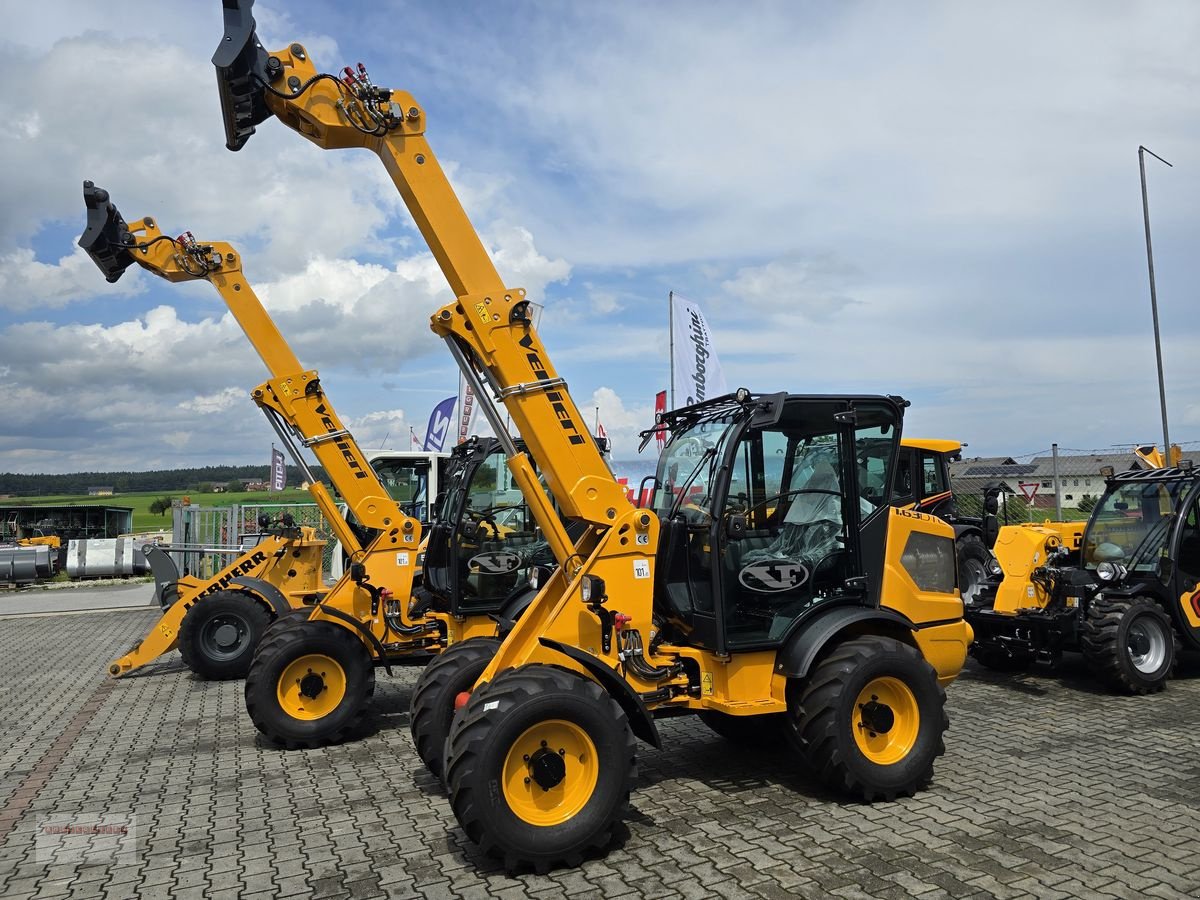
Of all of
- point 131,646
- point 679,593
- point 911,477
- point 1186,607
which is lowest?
point 131,646

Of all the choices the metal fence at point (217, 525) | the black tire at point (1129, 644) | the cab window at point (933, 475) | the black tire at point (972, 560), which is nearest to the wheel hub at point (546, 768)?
the black tire at point (1129, 644)

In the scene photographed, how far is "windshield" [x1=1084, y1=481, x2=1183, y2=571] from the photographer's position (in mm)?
8672

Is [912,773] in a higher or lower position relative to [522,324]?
lower

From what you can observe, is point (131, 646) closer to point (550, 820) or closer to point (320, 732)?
point (320, 732)

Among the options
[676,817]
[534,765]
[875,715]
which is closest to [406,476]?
[676,817]

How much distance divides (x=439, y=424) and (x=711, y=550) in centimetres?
1409

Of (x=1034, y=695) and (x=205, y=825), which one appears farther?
(x=1034, y=695)

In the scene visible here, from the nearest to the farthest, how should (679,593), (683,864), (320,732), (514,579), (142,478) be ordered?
(683,864) < (679,593) < (320,732) < (514,579) < (142,478)

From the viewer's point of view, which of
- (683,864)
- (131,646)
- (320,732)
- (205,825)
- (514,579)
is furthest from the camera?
(131,646)

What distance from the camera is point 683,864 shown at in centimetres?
438

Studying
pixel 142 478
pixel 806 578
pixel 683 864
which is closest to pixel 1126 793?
pixel 806 578

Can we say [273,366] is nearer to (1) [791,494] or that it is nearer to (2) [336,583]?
A: (2) [336,583]

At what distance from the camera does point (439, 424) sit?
1870 centimetres

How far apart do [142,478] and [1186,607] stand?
247 ft
